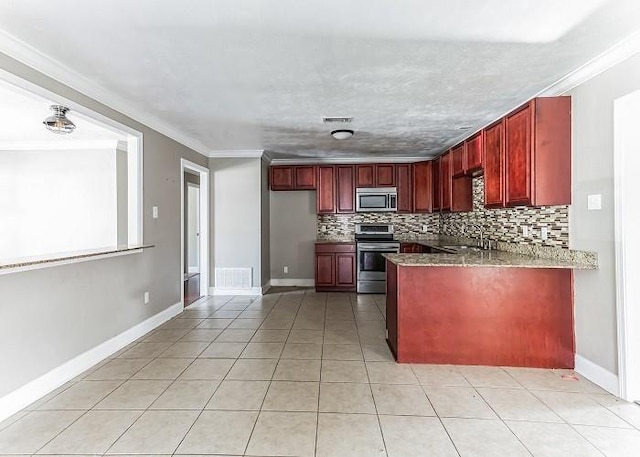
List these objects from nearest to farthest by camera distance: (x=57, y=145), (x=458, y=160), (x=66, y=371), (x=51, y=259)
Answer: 1. (x=51, y=259)
2. (x=66, y=371)
3. (x=458, y=160)
4. (x=57, y=145)

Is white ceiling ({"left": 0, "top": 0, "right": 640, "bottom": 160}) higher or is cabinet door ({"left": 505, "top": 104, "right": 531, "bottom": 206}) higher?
white ceiling ({"left": 0, "top": 0, "right": 640, "bottom": 160})

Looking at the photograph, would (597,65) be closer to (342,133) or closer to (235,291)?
(342,133)

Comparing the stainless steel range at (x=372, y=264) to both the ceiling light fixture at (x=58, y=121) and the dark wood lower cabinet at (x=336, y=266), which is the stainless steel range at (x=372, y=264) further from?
the ceiling light fixture at (x=58, y=121)

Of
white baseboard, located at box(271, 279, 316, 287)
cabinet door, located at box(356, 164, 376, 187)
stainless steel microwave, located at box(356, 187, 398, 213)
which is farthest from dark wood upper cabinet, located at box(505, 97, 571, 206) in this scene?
white baseboard, located at box(271, 279, 316, 287)

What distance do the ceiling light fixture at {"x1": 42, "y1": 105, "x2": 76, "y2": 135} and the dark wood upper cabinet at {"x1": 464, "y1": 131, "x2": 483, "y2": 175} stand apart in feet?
12.3

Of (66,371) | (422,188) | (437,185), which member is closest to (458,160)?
(437,185)

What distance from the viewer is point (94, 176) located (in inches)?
183

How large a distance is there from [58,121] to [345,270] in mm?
4180

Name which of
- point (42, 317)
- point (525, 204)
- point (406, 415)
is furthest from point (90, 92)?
point (525, 204)

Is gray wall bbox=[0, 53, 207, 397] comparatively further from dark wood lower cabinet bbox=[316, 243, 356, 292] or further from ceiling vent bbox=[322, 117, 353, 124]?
dark wood lower cabinet bbox=[316, 243, 356, 292]

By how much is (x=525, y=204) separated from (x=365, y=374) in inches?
75.0

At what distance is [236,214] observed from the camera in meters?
5.46

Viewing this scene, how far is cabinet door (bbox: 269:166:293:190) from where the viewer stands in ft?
19.7

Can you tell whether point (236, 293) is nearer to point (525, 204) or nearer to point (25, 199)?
point (25, 199)
